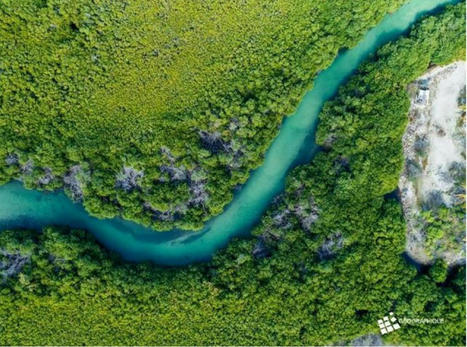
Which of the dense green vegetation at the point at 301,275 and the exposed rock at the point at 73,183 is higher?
the exposed rock at the point at 73,183

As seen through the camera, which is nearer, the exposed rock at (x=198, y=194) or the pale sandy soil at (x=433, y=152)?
the exposed rock at (x=198, y=194)

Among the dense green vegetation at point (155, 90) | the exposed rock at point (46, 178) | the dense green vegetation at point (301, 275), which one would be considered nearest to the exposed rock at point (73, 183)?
the dense green vegetation at point (155, 90)

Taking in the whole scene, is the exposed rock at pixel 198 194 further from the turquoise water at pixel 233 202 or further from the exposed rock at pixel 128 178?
the exposed rock at pixel 128 178

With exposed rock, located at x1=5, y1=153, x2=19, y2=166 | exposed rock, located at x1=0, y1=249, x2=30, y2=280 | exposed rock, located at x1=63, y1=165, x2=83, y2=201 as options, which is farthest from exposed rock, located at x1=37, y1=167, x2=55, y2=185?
exposed rock, located at x1=0, y1=249, x2=30, y2=280

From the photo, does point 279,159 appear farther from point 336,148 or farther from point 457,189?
point 457,189

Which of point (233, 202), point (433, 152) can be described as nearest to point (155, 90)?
point (233, 202)

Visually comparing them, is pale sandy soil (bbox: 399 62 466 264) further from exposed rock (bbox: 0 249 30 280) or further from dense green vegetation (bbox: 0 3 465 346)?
exposed rock (bbox: 0 249 30 280)
